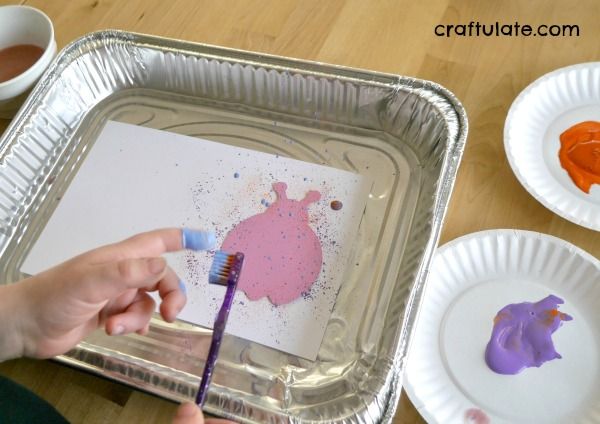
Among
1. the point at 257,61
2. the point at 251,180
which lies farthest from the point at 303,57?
the point at 251,180

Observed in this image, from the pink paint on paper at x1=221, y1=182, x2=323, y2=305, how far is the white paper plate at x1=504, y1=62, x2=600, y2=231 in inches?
9.8

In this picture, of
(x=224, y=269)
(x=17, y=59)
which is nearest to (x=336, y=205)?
(x=224, y=269)

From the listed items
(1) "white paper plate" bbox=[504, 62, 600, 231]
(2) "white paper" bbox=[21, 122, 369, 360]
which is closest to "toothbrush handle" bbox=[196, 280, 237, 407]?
(2) "white paper" bbox=[21, 122, 369, 360]

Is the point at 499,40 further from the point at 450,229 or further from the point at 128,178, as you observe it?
the point at 128,178

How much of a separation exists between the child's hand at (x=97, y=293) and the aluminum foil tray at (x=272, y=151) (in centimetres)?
8

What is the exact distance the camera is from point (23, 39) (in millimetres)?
791

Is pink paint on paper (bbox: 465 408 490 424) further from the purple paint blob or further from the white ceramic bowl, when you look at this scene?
the white ceramic bowl

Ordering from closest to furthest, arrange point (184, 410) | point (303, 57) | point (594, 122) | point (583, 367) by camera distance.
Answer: point (184, 410)
point (583, 367)
point (594, 122)
point (303, 57)

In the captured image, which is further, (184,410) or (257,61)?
(257,61)

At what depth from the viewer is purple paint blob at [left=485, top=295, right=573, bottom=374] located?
557mm

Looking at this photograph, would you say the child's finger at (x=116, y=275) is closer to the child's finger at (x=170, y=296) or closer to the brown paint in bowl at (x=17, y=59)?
the child's finger at (x=170, y=296)

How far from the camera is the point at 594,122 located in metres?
0.69

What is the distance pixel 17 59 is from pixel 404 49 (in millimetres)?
534

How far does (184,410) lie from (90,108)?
51cm
